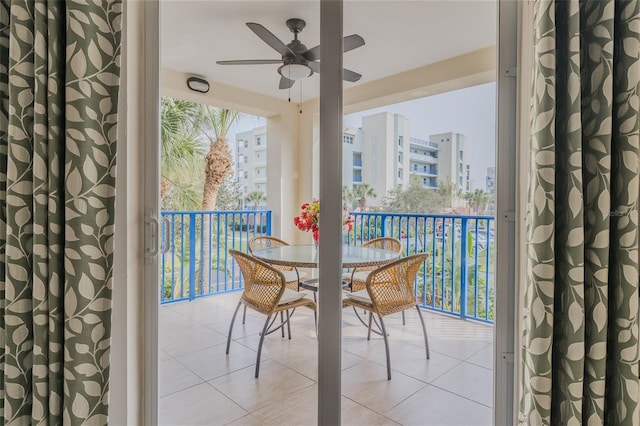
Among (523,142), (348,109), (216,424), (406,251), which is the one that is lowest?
(216,424)

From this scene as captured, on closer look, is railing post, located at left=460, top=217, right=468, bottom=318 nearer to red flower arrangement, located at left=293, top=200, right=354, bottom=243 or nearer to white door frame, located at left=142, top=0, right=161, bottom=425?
red flower arrangement, located at left=293, top=200, right=354, bottom=243

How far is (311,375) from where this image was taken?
2049 mm

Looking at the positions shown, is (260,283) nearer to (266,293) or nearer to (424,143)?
(266,293)

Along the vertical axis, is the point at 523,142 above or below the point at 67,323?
above


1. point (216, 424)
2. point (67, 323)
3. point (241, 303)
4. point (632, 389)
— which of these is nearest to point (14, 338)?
point (67, 323)

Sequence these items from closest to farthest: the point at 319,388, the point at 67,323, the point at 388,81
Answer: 1. the point at 67,323
2. the point at 319,388
3. the point at 388,81

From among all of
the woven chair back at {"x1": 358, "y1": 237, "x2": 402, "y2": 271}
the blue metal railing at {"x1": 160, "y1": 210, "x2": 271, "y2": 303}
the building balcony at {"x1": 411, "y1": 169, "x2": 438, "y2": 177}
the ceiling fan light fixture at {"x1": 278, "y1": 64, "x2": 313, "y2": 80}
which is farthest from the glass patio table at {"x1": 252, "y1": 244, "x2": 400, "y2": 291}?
the ceiling fan light fixture at {"x1": 278, "y1": 64, "x2": 313, "y2": 80}

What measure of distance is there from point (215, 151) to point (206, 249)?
70cm

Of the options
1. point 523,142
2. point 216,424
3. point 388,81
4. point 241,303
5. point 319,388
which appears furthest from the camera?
point 241,303

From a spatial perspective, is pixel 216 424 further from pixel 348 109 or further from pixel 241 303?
pixel 348 109

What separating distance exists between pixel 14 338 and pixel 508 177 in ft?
5.89

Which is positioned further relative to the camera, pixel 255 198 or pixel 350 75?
pixel 255 198

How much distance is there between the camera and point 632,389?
3.16 feet

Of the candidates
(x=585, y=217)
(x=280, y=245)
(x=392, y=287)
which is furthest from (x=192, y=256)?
(x=585, y=217)
